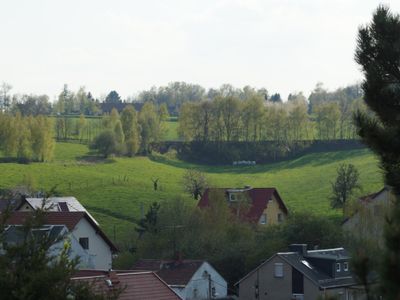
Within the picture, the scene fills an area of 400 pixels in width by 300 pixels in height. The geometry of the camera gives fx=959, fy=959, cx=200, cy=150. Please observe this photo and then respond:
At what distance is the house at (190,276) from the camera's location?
165 feet

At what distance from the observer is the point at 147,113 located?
14738cm

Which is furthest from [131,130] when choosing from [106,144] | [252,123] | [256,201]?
[256,201]

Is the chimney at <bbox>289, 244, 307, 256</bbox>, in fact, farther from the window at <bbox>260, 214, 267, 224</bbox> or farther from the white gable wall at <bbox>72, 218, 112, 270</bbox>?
the window at <bbox>260, 214, 267, 224</bbox>

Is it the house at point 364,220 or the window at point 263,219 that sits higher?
the house at point 364,220

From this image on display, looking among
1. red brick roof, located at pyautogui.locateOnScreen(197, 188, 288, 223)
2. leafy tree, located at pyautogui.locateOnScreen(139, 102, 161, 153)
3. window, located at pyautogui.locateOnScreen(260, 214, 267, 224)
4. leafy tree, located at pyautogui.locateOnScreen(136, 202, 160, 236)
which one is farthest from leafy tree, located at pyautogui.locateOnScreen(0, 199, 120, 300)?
leafy tree, located at pyautogui.locateOnScreen(139, 102, 161, 153)

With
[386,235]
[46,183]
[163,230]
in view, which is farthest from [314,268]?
[46,183]

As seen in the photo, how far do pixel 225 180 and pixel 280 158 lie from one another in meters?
22.7

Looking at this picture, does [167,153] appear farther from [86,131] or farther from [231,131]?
[86,131]

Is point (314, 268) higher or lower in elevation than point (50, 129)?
lower

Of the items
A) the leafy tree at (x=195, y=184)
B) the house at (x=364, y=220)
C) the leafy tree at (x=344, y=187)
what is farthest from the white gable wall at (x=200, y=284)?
the leafy tree at (x=195, y=184)

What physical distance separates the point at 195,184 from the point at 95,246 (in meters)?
41.3

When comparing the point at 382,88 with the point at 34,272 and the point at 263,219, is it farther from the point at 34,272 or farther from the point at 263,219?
the point at 263,219

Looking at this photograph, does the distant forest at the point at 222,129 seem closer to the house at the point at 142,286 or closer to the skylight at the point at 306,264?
the skylight at the point at 306,264

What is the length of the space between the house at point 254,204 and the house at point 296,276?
64.5ft
